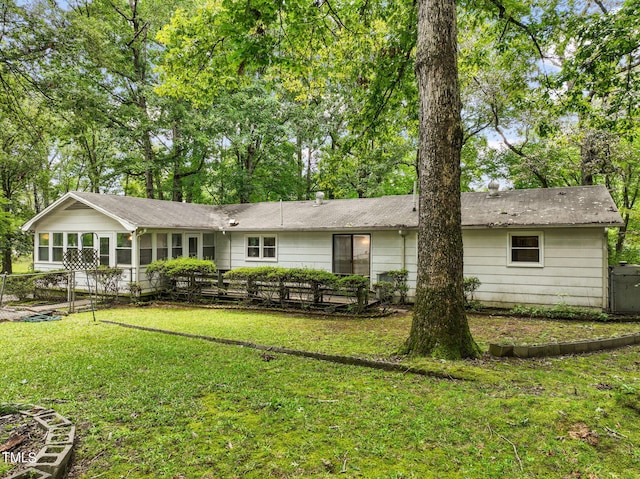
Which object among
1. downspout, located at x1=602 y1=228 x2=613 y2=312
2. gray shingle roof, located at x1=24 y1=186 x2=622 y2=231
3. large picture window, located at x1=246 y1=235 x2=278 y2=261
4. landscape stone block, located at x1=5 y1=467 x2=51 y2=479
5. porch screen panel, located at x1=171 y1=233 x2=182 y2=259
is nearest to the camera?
landscape stone block, located at x1=5 y1=467 x2=51 y2=479

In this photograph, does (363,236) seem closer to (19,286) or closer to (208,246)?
(208,246)

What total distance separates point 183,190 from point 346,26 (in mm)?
16181

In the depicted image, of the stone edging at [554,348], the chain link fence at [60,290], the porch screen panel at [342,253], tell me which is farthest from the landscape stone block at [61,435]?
the porch screen panel at [342,253]

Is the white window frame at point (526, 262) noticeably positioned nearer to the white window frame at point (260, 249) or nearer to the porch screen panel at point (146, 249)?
the white window frame at point (260, 249)

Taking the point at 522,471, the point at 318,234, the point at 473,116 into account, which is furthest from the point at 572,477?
the point at 473,116

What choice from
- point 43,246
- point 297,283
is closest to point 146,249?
point 43,246

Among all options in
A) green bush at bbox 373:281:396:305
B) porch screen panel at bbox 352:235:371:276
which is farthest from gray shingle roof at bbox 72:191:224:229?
green bush at bbox 373:281:396:305

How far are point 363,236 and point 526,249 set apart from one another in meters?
5.38

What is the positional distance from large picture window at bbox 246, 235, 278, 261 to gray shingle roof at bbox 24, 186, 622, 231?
698 mm

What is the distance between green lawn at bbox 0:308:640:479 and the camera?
2674 millimetres

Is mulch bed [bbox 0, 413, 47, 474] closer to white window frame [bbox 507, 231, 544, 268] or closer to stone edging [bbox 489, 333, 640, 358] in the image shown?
stone edging [bbox 489, 333, 640, 358]

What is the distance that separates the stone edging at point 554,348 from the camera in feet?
18.1

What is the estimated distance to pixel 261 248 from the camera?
15.2m

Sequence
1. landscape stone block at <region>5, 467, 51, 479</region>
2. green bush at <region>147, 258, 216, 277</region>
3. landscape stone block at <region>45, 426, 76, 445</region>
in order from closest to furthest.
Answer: landscape stone block at <region>5, 467, 51, 479</region> < landscape stone block at <region>45, 426, 76, 445</region> < green bush at <region>147, 258, 216, 277</region>
